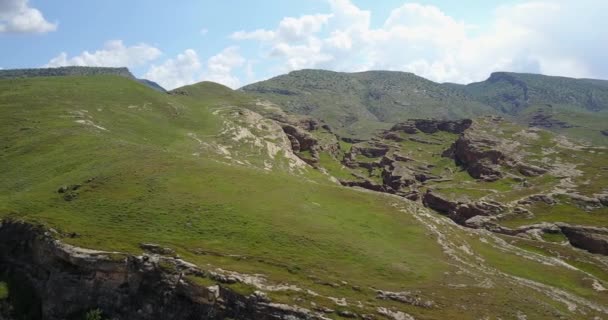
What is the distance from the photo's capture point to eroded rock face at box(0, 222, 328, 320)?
1487 inches

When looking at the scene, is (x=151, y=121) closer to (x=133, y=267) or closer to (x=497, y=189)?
(x=133, y=267)

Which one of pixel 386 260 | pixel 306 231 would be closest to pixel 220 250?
pixel 306 231

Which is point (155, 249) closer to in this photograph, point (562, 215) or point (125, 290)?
point (125, 290)

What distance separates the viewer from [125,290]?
40594mm

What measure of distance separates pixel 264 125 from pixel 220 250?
105 m

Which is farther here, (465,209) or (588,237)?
(465,209)

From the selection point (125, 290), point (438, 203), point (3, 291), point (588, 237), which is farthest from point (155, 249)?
point (438, 203)

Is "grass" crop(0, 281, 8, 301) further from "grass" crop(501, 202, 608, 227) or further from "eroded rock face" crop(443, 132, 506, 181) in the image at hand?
"eroded rock face" crop(443, 132, 506, 181)

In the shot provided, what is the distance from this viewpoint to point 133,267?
1617 inches

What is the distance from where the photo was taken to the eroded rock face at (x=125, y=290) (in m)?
37.8

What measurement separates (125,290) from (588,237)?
8770cm

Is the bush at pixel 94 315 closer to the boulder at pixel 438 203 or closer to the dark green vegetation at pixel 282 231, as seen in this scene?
the dark green vegetation at pixel 282 231

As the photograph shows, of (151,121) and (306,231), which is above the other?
(151,121)

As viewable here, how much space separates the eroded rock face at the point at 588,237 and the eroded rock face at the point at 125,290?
7580cm
